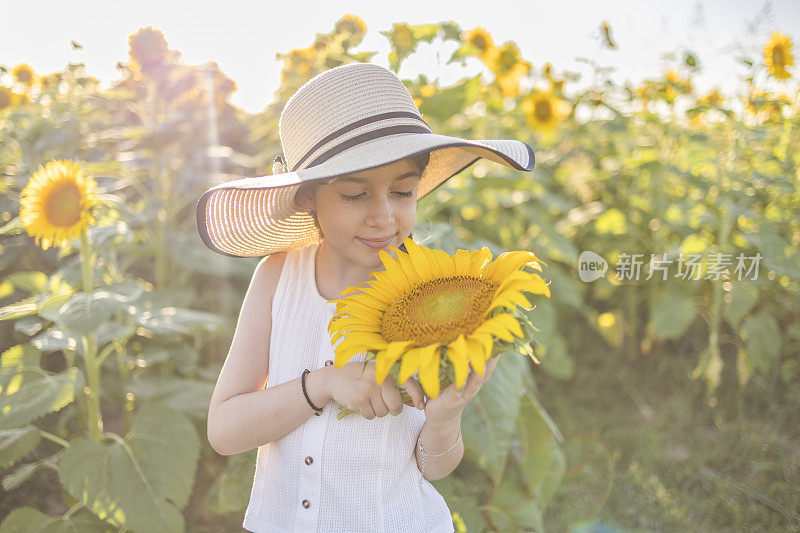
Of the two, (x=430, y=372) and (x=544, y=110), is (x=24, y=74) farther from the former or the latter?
(x=430, y=372)

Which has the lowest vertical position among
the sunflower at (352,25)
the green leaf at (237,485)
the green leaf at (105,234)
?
the green leaf at (237,485)

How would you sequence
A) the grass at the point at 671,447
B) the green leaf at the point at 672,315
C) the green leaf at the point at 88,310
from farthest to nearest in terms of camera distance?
the green leaf at the point at 672,315 → the grass at the point at 671,447 → the green leaf at the point at 88,310

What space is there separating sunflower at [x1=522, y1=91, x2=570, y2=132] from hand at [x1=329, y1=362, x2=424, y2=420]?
3.10m

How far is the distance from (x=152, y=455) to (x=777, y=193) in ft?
9.51

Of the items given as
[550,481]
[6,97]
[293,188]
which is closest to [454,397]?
[293,188]

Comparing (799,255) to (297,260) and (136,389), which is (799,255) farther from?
(136,389)

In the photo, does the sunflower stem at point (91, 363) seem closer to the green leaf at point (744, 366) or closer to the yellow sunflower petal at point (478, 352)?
the yellow sunflower petal at point (478, 352)

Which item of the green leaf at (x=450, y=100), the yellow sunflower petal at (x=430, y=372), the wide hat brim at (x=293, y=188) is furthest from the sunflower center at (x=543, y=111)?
the yellow sunflower petal at (x=430, y=372)

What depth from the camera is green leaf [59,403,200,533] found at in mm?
1463

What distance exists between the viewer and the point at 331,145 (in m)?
1.08

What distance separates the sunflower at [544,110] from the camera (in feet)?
12.3

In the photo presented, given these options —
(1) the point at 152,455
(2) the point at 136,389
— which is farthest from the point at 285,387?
(2) the point at 136,389

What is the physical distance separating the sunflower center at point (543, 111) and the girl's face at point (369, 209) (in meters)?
2.86

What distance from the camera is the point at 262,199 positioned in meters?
1.25
